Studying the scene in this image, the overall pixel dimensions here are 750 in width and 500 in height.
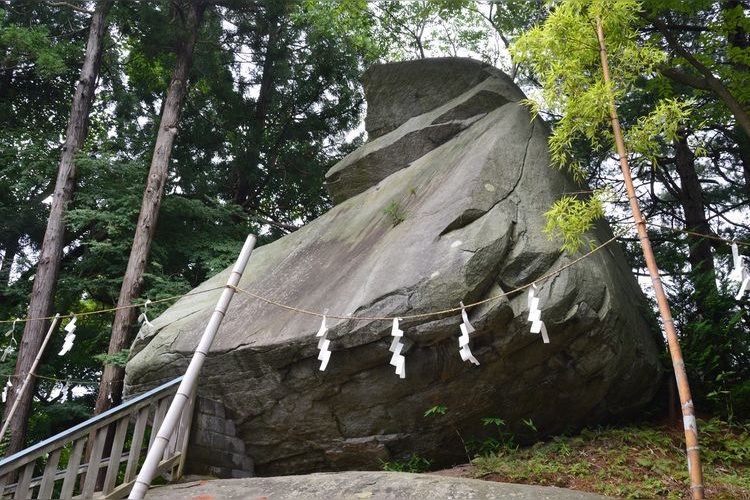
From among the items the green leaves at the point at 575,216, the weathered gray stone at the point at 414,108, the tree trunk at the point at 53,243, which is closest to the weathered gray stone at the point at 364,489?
the green leaves at the point at 575,216

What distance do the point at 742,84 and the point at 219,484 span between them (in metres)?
8.08

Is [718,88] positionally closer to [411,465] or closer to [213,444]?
[411,465]

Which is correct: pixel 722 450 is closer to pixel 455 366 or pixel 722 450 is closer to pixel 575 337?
pixel 575 337

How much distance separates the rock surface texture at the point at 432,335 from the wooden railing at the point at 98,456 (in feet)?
1.41

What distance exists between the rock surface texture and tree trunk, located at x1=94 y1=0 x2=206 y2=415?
6.48 feet

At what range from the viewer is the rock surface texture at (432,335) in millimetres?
6113

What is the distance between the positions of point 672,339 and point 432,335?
2.48 metres

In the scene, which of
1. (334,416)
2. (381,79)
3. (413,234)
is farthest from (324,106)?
(334,416)

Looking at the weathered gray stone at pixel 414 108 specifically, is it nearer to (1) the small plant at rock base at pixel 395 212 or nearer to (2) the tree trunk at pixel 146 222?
(1) the small plant at rock base at pixel 395 212

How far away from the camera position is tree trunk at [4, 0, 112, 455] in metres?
9.84

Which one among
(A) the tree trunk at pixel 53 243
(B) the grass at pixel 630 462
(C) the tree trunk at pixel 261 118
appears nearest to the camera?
(B) the grass at pixel 630 462

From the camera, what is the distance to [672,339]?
13.2ft

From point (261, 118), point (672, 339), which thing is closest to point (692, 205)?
point (672, 339)

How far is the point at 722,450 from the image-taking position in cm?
643
